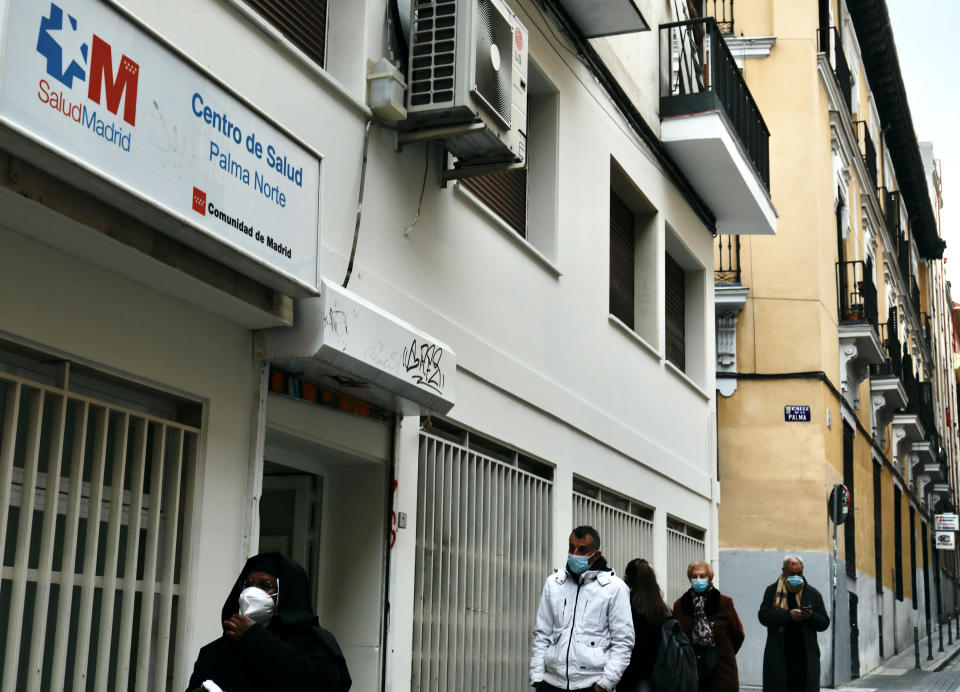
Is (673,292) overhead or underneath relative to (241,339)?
overhead

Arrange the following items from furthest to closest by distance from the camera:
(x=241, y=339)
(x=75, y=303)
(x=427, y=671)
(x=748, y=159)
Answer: (x=748, y=159)
(x=427, y=671)
(x=241, y=339)
(x=75, y=303)

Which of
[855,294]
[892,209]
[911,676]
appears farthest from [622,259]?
[892,209]

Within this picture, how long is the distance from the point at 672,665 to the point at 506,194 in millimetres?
4029

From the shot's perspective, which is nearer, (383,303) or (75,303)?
(75,303)

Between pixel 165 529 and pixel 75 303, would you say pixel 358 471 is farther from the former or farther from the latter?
pixel 75 303

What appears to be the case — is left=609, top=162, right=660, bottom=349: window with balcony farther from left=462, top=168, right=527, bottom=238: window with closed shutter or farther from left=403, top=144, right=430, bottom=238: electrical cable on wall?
left=403, top=144, right=430, bottom=238: electrical cable on wall

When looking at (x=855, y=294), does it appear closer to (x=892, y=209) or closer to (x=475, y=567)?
(x=892, y=209)

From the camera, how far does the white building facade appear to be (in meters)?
5.11

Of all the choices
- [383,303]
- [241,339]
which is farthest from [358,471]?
[241,339]

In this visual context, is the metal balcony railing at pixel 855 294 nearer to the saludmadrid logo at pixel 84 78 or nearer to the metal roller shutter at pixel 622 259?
the metal roller shutter at pixel 622 259

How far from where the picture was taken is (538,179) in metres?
10.8

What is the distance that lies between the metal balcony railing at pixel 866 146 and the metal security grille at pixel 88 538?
74.3 ft

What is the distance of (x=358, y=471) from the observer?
26.4 ft

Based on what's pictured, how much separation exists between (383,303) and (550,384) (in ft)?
9.85
